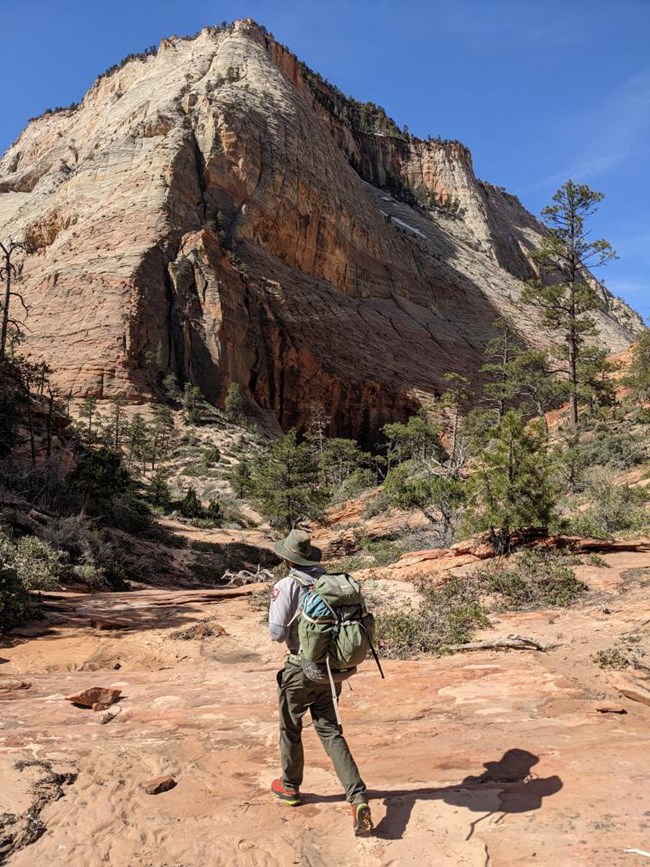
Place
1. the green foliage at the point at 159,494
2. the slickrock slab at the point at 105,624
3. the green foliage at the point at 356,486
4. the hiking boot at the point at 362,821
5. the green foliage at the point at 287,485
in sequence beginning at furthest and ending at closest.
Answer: the green foliage at the point at 356,486
the green foliage at the point at 159,494
the green foliage at the point at 287,485
the slickrock slab at the point at 105,624
the hiking boot at the point at 362,821

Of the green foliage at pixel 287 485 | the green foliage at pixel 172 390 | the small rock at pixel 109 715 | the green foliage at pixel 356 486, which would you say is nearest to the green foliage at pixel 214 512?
the green foliage at pixel 287 485

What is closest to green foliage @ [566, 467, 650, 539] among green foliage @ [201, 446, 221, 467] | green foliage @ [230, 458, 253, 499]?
green foliage @ [230, 458, 253, 499]

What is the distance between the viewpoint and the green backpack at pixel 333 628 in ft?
11.5

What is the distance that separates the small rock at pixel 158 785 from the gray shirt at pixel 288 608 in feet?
3.83

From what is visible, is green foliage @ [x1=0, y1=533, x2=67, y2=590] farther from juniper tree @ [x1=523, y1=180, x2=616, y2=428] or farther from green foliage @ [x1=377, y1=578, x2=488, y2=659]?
juniper tree @ [x1=523, y1=180, x2=616, y2=428]

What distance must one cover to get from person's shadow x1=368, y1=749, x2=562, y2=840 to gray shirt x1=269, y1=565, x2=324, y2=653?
1.08 metres

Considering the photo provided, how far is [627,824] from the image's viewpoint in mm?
3055

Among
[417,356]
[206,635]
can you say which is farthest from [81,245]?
[206,635]

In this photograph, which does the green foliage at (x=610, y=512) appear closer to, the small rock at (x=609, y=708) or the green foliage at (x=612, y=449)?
the green foliage at (x=612, y=449)

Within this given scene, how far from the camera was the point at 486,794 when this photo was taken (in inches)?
140

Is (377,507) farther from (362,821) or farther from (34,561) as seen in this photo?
(362,821)

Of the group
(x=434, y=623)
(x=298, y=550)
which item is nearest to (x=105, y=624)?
(x=434, y=623)

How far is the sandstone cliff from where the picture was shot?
134 feet

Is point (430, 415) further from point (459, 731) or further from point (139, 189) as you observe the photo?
point (459, 731)
